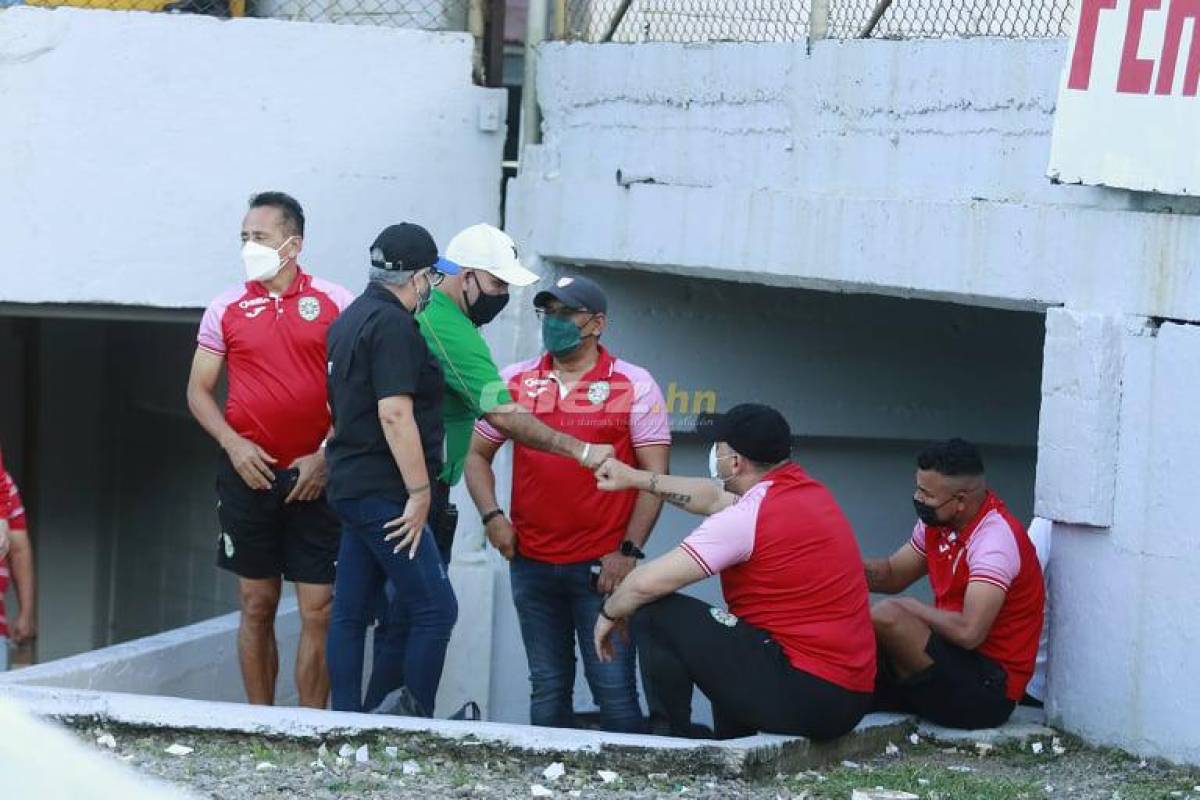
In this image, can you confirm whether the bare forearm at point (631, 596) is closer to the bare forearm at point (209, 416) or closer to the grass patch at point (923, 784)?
the grass patch at point (923, 784)

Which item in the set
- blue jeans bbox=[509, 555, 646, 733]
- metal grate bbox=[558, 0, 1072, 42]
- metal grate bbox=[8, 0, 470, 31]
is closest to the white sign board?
metal grate bbox=[558, 0, 1072, 42]

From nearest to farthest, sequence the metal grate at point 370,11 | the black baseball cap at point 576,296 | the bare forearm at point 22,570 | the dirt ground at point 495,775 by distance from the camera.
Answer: the dirt ground at point 495,775
the black baseball cap at point 576,296
the bare forearm at point 22,570
the metal grate at point 370,11

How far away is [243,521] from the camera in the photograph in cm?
619

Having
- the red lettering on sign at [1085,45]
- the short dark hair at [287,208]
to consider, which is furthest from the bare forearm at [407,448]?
the red lettering on sign at [1085,45]

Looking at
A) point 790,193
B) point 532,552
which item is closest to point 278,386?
point 532,552

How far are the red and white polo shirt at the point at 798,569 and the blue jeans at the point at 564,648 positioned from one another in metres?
0.76

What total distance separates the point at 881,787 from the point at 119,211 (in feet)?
13.3

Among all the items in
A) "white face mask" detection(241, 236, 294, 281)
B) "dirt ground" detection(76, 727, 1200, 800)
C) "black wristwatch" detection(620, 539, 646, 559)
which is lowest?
"dirt ground" detection(76, 727, 1200, 800)

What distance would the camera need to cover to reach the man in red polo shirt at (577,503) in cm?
607

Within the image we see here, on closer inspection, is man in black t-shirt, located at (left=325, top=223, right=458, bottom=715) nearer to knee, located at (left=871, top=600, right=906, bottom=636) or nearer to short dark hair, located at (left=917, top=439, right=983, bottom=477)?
knee, located at (left=871, top=600, right=906, bottom=636)

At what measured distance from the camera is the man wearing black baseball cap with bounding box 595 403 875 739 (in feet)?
17.6

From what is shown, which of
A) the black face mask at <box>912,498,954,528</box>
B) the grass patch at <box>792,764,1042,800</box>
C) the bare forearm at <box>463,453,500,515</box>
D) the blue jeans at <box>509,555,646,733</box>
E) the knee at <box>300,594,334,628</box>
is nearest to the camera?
the grass patch at <box>792,764,1042,800</box>

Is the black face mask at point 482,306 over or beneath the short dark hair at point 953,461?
over

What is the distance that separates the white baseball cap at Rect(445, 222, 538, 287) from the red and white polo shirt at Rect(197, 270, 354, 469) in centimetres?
47
